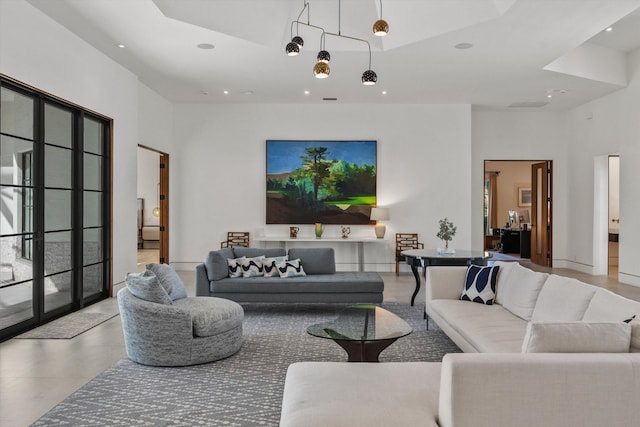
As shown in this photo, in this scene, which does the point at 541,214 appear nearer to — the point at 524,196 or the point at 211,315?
the point at 524,196

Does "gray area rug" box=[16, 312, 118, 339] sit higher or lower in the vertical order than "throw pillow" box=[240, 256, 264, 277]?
lower

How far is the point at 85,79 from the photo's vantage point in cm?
611

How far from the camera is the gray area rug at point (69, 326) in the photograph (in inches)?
192

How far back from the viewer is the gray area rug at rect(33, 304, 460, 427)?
9.75ft

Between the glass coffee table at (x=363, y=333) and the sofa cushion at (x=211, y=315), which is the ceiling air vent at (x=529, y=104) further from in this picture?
the sofa cushion at (x=211, y=315)

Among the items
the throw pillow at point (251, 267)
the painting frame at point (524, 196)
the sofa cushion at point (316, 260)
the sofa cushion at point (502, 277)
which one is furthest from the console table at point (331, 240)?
the painting frame at point (524, 196)

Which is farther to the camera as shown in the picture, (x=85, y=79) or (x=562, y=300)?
(x=85, y=79)

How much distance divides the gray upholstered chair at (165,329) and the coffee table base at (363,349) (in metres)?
1.25

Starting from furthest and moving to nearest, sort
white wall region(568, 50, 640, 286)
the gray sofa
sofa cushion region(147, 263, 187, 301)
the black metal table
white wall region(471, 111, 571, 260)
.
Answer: white wall region(471, 111, 571, 260), white wall region(568, 50, 640, 286), the black metal table, the gray sofa, sofa cushion region(147, 263, 187, 301)

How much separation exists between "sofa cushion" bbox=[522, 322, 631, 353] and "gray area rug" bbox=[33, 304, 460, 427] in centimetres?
154

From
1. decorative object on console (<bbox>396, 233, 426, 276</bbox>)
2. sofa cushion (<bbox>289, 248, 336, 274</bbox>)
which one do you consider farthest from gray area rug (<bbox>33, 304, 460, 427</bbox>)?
decorative object on console (<bbox>396, 233, 426, 276</bbox>)

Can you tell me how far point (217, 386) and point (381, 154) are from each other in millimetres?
6851

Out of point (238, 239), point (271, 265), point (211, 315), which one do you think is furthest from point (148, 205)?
point (211, 315)

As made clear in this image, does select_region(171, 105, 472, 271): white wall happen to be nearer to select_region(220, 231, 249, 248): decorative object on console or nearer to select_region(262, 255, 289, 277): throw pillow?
select_region(220, 231, 249, 248): decorative object on console
